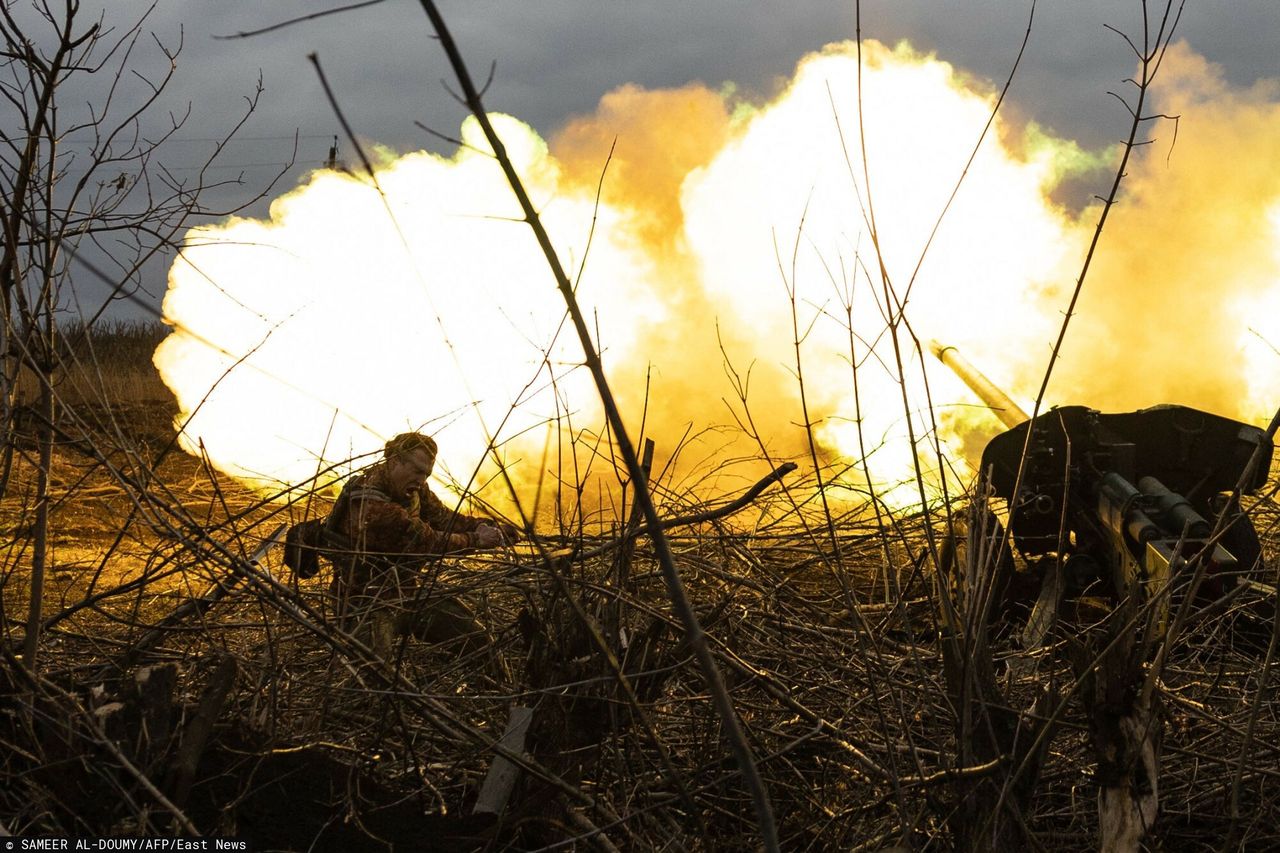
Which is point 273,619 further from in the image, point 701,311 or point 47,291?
point 701,311

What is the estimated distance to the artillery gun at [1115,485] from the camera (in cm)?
548

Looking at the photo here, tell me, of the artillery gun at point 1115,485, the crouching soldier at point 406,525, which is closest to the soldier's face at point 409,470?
the crouching soldier at point 406,525

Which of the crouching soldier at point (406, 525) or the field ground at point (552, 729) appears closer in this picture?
the field ground at point (552, 729)

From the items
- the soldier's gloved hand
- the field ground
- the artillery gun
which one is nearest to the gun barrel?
the artillery gun

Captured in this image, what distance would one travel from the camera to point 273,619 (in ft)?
15.7

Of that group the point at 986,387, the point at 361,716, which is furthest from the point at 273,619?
the point at 986,387

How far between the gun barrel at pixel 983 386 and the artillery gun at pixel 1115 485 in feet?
2.97

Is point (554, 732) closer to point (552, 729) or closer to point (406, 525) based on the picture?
point (552, 729)

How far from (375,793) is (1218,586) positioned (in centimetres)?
367

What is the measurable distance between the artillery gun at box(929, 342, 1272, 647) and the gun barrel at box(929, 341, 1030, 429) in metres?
0.91

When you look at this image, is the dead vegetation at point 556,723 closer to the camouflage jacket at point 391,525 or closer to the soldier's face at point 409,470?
the camouflage jacket at point 391,525

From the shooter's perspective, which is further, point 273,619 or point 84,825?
point 273,619

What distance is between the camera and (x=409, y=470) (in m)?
6.24

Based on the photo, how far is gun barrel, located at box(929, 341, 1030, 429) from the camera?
25.0ft
